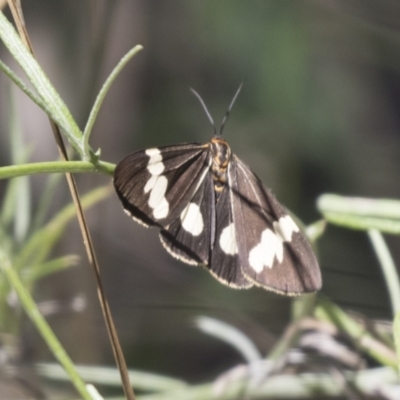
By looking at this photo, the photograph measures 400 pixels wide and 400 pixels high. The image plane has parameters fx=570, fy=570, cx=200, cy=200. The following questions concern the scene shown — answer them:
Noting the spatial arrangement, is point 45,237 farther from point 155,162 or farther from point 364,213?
point 364,213

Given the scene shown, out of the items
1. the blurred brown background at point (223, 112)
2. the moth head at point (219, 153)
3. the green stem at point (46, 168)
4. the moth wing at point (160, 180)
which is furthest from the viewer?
the blurred brown background at point (223, 112)

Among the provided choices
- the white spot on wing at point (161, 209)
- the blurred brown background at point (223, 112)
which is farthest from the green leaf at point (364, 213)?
the blurred brown background at point (223, 112)

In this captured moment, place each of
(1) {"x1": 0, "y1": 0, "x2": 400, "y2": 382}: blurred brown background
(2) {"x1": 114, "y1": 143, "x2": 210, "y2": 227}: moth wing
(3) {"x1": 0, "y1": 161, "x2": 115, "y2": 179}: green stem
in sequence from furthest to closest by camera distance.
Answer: (1) {"x1": 0, "y1": 0, "x2": 400, "y2": 382}: blurred brown background
(2) {"x1": 114, "y1": 143, "x2": 210, "y2": 227}: moth wing
(3) {"x1": 0, "y1": 161, "x2": 115, "y2": 179}: green stem

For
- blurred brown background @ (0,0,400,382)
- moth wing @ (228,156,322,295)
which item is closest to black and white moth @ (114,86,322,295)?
moth wing @ (228,156,322,295)

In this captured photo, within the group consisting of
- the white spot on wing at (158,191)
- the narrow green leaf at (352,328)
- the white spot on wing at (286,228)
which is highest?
the white spot on wing at (158,191)

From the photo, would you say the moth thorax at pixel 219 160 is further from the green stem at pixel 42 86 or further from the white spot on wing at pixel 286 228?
the green stem at pixel 42 86

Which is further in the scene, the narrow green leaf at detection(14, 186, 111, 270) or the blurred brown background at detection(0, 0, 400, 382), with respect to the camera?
the blurred brown background at detection(0, 0, 400, 382)

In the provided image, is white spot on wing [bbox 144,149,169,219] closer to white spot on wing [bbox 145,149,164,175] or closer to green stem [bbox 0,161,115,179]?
white spot on wing [bbox 145,149,164,175]
